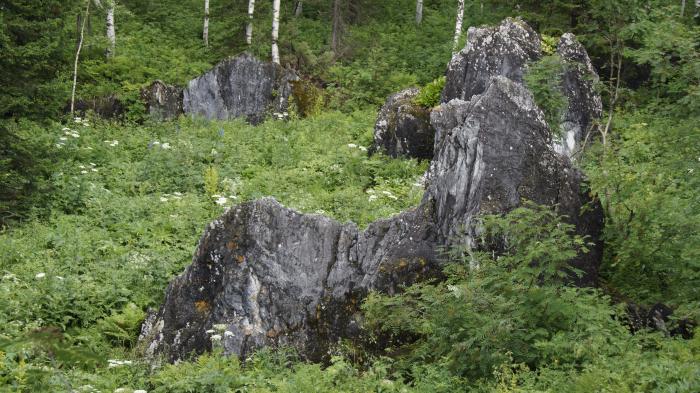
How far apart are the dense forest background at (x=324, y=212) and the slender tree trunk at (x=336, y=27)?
1.27 m

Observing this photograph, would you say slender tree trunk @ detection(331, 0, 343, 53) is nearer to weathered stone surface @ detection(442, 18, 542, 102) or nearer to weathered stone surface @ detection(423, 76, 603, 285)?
weathered stone surface @ detection(442, 18, 542, 102)

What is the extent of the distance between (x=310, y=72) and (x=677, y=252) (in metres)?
17.3

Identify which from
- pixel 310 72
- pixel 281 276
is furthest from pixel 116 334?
pixel 310 72

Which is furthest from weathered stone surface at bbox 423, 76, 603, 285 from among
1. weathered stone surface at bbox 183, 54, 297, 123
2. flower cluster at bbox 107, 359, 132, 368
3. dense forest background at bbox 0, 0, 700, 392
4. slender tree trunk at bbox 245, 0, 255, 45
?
slender tree trunk at bbox 245, 0, 255, 45

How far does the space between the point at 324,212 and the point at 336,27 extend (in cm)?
1550

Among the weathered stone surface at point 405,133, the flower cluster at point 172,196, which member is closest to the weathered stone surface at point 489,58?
the weathered stone surface at point 405,133

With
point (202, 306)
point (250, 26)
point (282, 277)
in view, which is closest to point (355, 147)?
point (282, 277)

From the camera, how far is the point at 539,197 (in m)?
10.1

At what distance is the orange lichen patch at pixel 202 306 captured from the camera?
9617mm

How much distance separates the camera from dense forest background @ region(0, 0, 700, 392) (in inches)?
303

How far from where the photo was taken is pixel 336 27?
87.9 feet

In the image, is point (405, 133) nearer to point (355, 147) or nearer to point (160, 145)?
point (355, 147)

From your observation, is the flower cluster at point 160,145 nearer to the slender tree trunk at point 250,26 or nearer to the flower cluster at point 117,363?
the flower cluster at point 117,363

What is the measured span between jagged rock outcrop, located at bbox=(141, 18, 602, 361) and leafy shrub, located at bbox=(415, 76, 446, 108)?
670 centimetres
